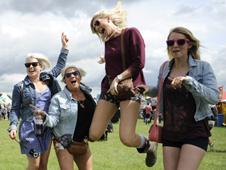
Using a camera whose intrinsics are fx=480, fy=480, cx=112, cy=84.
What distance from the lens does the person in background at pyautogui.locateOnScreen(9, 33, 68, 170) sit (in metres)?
6.74

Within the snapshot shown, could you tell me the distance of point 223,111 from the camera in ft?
132

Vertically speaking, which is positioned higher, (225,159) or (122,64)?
(122,64)

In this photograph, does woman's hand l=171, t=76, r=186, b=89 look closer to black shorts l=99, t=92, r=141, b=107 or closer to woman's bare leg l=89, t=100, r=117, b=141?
black shorts l=99, t=92, r=141, b=107

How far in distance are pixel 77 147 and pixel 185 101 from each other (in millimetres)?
2144

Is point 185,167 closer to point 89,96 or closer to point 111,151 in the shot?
point 89,96

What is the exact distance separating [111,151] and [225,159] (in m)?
4.14

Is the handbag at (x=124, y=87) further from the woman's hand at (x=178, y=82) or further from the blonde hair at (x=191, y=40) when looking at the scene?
the woman's hand at (x=178, y=82)

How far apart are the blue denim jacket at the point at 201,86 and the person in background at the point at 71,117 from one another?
5.47 ft

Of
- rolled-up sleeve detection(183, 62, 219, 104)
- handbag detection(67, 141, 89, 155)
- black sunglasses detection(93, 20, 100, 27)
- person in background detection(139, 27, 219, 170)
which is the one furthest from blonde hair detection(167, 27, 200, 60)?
handbag detection(67, 141, 89, 155)

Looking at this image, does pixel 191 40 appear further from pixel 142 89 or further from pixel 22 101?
pixel 22 101

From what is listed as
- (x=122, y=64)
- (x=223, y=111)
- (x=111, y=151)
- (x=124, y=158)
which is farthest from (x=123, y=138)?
(x=223, y=111)

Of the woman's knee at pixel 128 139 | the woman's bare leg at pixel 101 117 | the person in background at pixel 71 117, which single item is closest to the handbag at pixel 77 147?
the person in background at pixel 71 117

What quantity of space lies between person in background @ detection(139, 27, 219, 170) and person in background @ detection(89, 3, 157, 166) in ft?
2.30

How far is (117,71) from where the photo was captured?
6.07 m
